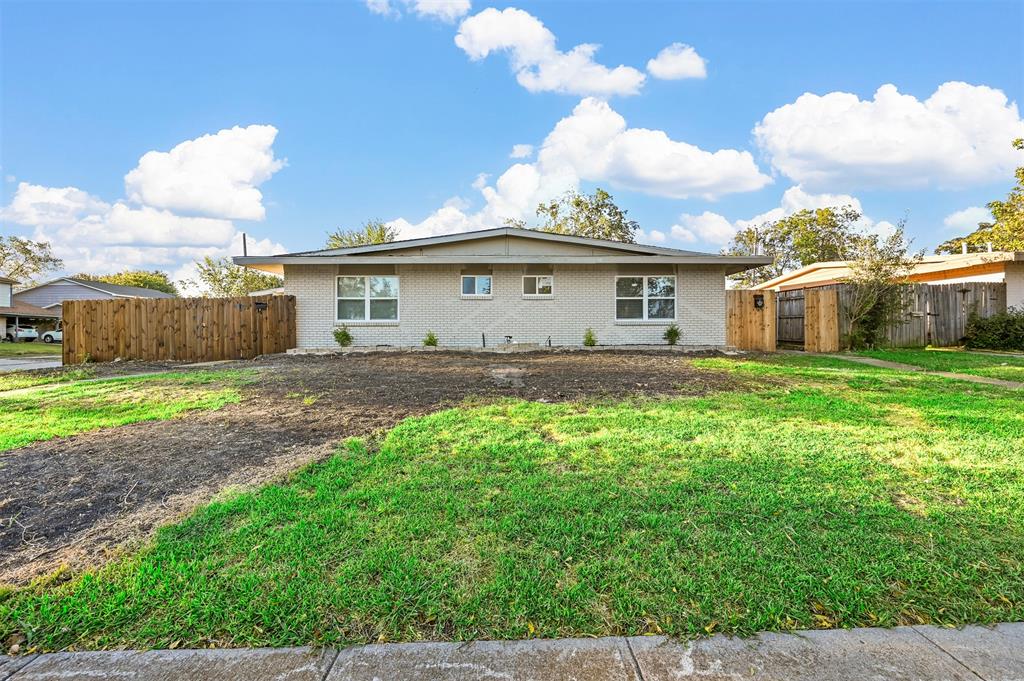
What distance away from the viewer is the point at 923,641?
1.75m

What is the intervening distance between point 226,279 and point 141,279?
3252cm

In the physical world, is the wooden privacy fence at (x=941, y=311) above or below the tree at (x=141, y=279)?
below

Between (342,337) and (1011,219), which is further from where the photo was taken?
(1011,219)

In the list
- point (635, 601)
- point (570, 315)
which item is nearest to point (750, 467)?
point (635, 601)

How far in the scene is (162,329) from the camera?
1230 centimetres

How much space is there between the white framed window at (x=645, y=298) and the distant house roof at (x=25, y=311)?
41.5 m

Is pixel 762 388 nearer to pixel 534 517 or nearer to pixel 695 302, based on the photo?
pixel 534 517

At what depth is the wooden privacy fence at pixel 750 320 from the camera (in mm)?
13594

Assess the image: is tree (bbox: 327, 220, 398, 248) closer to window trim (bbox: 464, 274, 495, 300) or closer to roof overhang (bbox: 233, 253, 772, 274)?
roof overhang (bbox: 233, 253, 772, 274)

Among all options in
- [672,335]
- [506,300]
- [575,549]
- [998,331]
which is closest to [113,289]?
[506,300]

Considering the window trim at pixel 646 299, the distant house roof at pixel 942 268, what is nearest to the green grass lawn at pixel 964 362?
the distant house roof at pixel 942 268

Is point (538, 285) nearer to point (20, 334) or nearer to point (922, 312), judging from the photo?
point (922, 312)

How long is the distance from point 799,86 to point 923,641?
69.6 feet

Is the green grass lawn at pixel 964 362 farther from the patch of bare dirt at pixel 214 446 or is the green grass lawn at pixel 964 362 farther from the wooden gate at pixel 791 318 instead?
the patch of bare dirt at pixel 214 446
